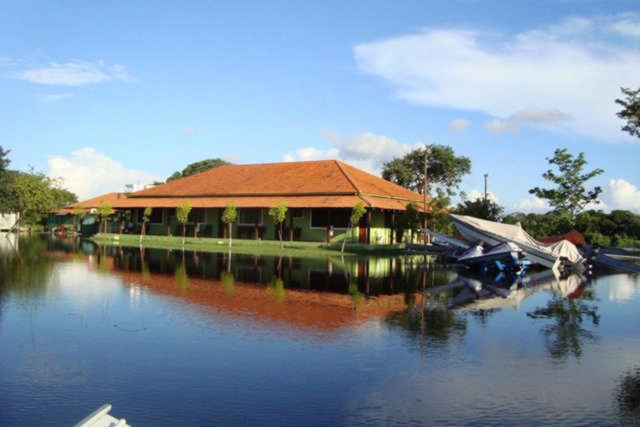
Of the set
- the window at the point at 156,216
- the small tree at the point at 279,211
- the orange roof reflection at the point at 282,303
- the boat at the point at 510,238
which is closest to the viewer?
the orange roof reflection at the point at 282,303

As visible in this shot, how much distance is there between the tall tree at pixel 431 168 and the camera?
61500mm

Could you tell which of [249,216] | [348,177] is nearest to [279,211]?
[249,216]

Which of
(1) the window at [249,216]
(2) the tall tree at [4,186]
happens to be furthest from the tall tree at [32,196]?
(1) the window at [249,216]

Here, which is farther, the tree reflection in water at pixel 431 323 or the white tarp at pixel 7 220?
the white tarp at pixel 7 220

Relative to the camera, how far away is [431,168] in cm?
6259

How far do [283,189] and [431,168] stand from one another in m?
26.4

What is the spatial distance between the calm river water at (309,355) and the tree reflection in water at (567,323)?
0.05m

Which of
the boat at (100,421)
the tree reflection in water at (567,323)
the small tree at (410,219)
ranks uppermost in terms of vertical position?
the small tree at (410,219)

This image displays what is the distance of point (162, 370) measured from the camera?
7.85m

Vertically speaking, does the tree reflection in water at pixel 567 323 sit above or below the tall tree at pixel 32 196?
below

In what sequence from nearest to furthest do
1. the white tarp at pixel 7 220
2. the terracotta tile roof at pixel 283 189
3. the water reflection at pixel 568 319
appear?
1. the water reflection at pixel 568 319
2. the terracotta tile roof at pixel 283 189
3. the white tarp at pixel 7 220

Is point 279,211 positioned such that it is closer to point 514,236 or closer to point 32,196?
point 514,236

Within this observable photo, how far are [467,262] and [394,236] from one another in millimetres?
15858

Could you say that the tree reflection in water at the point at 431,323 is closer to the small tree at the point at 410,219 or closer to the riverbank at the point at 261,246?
the riverbank at the point at 261,246
